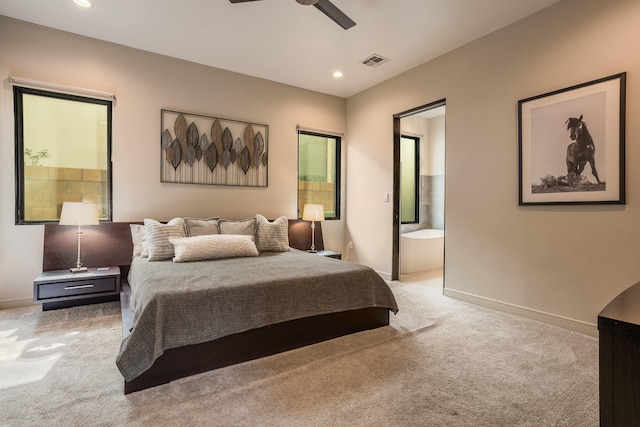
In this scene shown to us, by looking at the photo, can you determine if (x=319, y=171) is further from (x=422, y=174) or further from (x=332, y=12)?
(x=332, y=12)

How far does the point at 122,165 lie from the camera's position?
11.9 ft

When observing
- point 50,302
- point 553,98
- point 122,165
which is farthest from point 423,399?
point 122,165

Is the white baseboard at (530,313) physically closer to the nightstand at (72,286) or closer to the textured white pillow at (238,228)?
the textured white pillow at (238,228)

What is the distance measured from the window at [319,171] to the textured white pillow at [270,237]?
3.49 ft

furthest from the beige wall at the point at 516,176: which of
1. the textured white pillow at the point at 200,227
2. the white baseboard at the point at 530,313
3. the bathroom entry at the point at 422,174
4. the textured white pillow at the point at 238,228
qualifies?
the textured white pillow at the point at 200,227

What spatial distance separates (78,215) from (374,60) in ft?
12.1

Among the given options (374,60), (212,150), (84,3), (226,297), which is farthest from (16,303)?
(374,60)

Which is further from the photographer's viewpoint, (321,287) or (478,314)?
(478,314)

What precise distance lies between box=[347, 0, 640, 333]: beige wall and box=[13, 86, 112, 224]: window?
3.71 m

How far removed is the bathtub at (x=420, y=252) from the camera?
16.4ft

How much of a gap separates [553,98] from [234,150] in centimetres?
356

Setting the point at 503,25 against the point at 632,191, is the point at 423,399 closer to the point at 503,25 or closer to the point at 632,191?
the point at 632,191

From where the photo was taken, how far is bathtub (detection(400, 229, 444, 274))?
196 inches

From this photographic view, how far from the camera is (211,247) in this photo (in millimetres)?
3100
